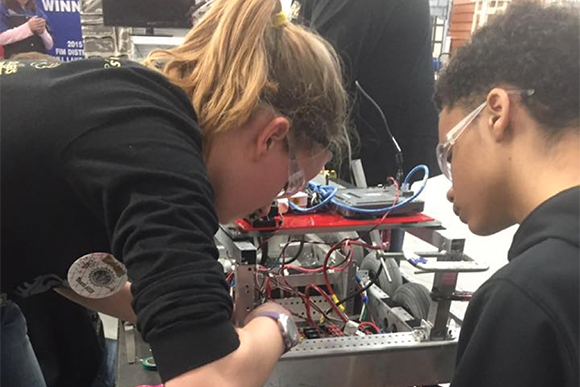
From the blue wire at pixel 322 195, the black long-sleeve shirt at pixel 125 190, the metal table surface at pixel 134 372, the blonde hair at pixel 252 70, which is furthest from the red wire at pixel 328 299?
the black long-sleeve shirt at pixel 125 190

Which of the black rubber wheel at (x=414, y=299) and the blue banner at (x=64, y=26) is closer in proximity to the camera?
the black rubber wheel at (x=414, y=299)

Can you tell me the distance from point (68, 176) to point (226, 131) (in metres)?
0.23

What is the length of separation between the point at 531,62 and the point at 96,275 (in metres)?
0.71

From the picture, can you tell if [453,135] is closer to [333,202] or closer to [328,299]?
[333,202]

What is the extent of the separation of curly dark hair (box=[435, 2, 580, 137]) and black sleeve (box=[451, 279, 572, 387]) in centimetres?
26

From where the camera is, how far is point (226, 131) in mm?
729

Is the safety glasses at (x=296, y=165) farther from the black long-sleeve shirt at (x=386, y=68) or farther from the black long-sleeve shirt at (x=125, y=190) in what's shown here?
the black long-sleeve shirt at (x=386, y=68)

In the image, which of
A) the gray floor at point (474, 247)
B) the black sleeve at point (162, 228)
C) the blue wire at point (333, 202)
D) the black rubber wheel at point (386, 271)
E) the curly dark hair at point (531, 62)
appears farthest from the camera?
the gray floor at point (474, 247)

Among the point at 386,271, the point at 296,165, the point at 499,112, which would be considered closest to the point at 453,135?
the point at 499,112

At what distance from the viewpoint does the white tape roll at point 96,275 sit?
0.72 m

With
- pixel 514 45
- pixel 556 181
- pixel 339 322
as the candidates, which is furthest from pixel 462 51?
pixel 339 322

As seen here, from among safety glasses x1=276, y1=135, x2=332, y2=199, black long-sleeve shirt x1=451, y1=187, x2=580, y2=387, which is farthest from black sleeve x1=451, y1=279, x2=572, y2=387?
safety glasses x1=276, y1=135, x2=332, y2=199

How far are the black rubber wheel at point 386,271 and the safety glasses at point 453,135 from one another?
544 mm

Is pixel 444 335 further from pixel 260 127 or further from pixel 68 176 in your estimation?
pixel 68 176
